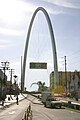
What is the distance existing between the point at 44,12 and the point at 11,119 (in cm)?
6134

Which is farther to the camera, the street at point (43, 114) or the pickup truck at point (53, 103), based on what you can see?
the pickup truck at point (53, 103)

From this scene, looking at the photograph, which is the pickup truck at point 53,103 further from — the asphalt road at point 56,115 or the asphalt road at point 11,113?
the asphalt road at point 56,115

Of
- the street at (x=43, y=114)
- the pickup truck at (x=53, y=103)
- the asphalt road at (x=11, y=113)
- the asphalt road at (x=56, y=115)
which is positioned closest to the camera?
the asphalt road at (x=56, y=115)

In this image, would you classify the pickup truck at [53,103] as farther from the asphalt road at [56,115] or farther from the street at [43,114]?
the asphalt road at [56,115]

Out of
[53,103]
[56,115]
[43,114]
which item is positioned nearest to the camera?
[56,115]

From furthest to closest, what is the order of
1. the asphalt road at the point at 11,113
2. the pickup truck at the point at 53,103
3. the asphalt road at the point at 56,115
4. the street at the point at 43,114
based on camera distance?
the pickup truck at the point at 53,103, the asphalt road at the point at 11,113, the street at the point at 43,114, the asphalt road at the point at 56,115

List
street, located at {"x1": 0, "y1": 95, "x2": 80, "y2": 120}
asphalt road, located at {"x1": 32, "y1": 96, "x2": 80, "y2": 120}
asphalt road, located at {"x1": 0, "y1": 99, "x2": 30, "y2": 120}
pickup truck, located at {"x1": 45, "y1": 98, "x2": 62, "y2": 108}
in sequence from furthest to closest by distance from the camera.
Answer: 1. pickup truck, located at {"x1": 45, "y1": 98, "x2": 62, "y2": 108}
2. asphalt road, located at {"x1": 0, "y1": 99, "x2": 30, "y2": 120}
3. street, located at {"x1": 0, "y1": 95, "x2": 80, "y2": 120}
4. asphalt road, located at {"x1": 32, "y1": 96, "x2": 80, "y2": 120}

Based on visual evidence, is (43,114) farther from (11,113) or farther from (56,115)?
(11,113)

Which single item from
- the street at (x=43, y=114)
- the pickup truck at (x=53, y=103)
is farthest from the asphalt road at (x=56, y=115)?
the pickup truck at (x=53, y=103)

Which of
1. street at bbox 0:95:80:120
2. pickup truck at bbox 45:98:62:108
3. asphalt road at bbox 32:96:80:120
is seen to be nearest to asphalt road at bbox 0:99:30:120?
street at bbox 0:95:80:120

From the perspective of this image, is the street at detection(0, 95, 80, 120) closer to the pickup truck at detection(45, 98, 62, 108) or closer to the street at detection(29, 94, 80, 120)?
the street at detection(29, 94, 80, 120)

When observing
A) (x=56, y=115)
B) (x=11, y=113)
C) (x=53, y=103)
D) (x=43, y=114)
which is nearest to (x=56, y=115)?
(x=56, y=115)

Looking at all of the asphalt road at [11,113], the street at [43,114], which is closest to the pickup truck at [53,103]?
the asphalt road at [11,113]

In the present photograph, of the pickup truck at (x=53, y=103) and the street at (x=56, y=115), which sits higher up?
the pickup truck at (x=53, y=103)
